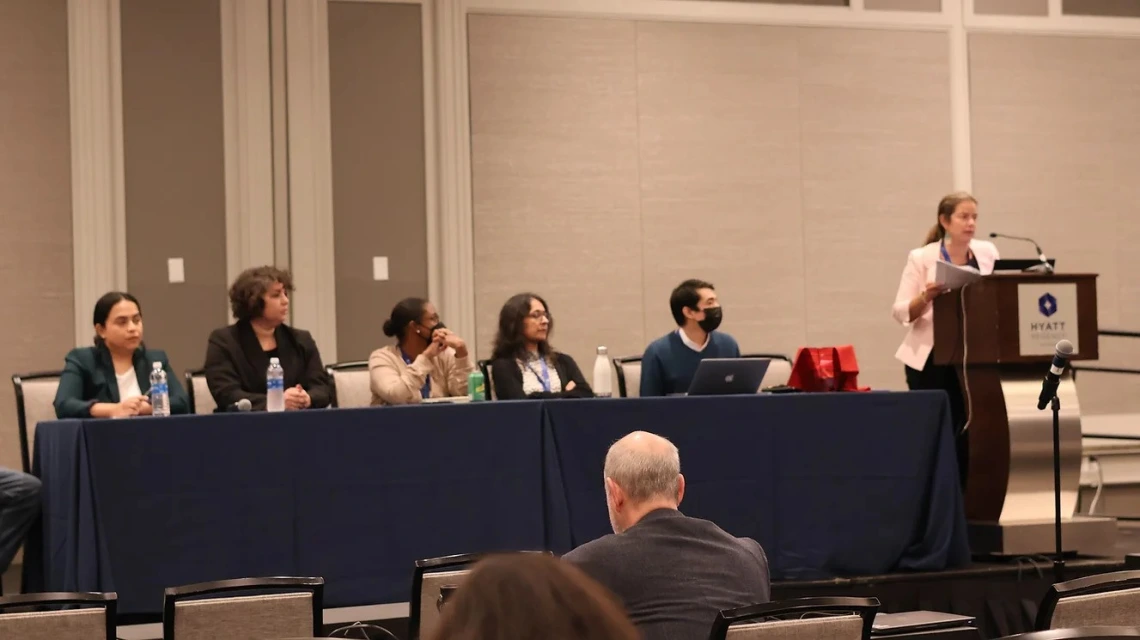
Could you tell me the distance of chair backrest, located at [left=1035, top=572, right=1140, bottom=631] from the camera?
109 inches

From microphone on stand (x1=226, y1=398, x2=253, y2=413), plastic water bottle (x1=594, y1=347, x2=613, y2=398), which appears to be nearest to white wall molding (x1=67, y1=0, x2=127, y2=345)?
microphone on stand (x1=226, y1=398, x2=253, y2=413)

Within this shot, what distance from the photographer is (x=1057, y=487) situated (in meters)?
5.14

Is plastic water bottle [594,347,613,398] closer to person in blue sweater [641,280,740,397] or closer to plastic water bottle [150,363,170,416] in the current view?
person in blue sweater [641,280,740,397]

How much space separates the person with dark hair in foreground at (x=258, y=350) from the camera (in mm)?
5062

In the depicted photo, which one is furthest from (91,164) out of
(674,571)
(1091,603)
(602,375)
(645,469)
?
(1091,603)

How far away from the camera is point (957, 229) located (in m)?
5.80

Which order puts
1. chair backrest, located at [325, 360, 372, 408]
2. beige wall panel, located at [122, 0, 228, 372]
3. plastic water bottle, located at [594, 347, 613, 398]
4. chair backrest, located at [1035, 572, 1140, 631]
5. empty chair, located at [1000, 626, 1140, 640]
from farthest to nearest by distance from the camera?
beige wall panel, located at [122, 0, 228, 372] → chair backrest, located at [325, 360, 372, 408] → plastic water bottle, located at [594, 347, 613, 398] → chair backrest, located at [1035, 572, 1140, 631] → empty chair, located at [1000, 626, 1140, 640]

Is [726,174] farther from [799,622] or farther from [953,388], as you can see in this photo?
[799,622]

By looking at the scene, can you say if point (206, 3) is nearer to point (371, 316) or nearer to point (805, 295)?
point (371, 316)

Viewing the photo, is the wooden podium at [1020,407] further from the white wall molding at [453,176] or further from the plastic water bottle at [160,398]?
the plastic water bottle at [160,398]

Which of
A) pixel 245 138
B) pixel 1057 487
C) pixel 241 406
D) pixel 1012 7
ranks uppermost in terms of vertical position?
pixel 1012 7

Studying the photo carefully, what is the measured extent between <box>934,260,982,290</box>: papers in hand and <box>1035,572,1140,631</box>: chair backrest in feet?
8.43

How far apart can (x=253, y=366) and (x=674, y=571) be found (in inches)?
115

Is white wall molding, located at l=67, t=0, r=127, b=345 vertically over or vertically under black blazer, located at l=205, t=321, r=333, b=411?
over
